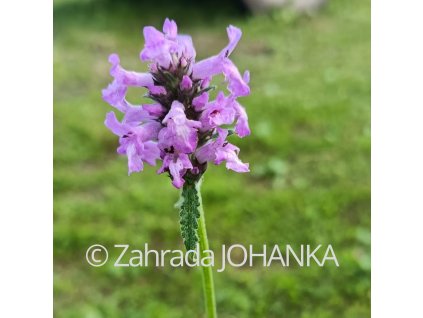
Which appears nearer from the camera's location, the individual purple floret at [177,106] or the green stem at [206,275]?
the individual purple floret at [177,106]

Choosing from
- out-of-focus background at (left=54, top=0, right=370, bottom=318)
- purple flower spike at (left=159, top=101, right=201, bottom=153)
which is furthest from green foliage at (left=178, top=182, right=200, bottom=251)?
out-of-focus background at (left=54, top=0, right=370, bottom=318)

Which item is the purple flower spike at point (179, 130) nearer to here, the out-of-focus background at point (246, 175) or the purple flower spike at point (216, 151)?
the purple flower spike at point (216, 151)

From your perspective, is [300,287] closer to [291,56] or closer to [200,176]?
[200,176]

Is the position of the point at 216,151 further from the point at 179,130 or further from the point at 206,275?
the point at 206,275

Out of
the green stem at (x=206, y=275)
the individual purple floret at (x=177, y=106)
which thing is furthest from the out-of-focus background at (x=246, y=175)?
the individual purple floret at (x=177, y=106)

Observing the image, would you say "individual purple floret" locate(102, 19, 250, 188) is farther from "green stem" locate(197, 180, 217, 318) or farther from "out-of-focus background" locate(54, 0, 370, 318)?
"out-of-focus background" locate(54, 0, 370, 318)

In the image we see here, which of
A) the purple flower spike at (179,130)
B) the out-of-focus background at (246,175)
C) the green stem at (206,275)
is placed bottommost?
the green stem at (206,275)

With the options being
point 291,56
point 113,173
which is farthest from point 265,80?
point 113,173
